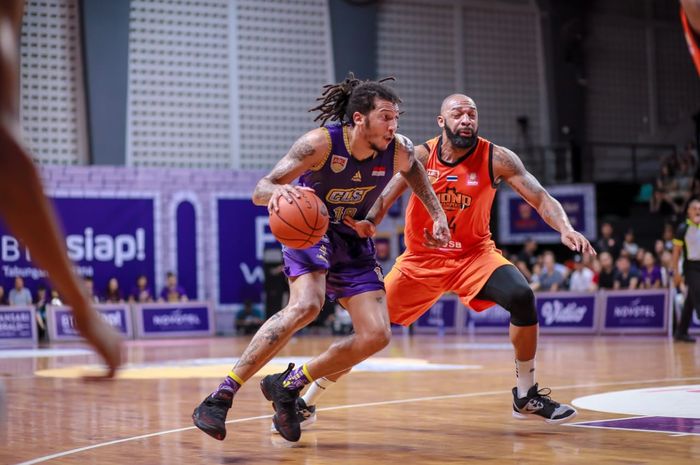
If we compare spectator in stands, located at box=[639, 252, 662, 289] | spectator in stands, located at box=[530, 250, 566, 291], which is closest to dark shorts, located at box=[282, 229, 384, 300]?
spectator in stands, located at box=[639, 252, 662, 289]

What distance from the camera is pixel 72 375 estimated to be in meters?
11.0

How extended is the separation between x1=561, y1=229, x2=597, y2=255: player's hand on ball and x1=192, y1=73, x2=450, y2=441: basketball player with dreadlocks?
0.70 metres

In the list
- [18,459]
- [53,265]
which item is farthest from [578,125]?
[53,265]

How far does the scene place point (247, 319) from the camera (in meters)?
21.5

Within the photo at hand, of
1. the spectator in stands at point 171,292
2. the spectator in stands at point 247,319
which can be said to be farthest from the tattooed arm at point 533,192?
the spectator in stands at point 247,319

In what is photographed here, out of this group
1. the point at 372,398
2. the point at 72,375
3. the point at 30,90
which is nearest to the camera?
the point at 372,398

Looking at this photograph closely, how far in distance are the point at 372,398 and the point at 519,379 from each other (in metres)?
1.98

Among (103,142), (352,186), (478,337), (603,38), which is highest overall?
(603,38)

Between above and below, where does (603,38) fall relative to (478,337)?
above

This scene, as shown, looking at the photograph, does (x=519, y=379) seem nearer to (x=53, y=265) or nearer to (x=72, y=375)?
(x=53, y=265)

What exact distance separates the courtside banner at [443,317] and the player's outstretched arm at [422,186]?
13.9 metres

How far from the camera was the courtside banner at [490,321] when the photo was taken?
62.1 feet

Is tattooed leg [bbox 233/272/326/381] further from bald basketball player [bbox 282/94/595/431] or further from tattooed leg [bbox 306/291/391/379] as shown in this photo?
bald basketball player [bbox 282/94/595/431]

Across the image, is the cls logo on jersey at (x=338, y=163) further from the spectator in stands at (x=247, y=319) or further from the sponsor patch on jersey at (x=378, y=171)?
the spectator in stands at (x=247, y=319)
